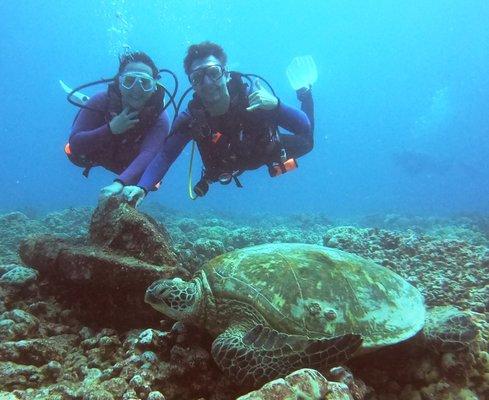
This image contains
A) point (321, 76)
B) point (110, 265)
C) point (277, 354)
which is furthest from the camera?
point (321, 76)

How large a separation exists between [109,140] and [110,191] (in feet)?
5.51

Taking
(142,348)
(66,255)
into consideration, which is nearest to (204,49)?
(66,255)

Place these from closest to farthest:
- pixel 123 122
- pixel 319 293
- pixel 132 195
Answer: pixel 319 293, pixel 132 195, pixel 123 122

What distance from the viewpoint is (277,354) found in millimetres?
2014

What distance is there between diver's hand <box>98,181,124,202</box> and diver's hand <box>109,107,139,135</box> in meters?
1.02

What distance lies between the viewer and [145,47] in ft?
288

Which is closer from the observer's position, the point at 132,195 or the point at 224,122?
the point at 132,195

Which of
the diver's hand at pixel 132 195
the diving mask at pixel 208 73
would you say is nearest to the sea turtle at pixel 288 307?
the diver's hand at pixel 132 195

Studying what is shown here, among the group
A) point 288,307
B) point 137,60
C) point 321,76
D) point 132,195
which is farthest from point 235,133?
point 321,76

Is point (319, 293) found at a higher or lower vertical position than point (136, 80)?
lower

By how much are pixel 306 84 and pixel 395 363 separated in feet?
22.1

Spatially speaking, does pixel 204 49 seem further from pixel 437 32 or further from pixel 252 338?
pixel 437 32

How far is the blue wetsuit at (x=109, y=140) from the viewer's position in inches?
212

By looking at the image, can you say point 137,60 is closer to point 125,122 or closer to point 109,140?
point 125,122
